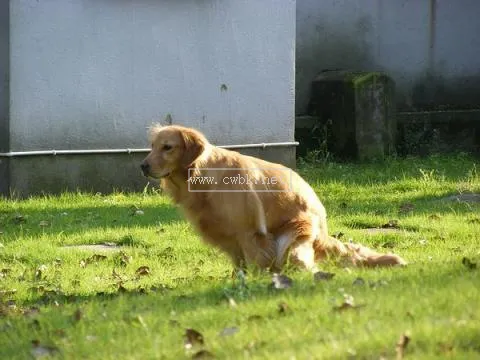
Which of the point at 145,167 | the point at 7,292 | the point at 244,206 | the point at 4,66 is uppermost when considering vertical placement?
the point at 4,66

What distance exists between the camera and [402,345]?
191 inches

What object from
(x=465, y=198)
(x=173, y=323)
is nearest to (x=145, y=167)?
(x=173, y=323)

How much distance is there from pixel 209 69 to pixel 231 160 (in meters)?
5.61

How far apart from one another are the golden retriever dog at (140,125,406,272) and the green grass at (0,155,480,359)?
273mm

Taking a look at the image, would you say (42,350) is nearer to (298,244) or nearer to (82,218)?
(298,244)

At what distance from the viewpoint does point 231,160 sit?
8102 millimetres

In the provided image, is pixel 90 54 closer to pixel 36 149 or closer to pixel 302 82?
pixel 36 149

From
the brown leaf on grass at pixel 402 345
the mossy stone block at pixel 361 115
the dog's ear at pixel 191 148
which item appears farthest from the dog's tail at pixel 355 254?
the mossy stone block at pixel 361 115

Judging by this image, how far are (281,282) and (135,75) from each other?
6929 millimetres

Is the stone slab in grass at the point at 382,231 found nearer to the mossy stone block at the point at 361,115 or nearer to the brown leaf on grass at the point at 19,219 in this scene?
the brown leaf on grass at the point at 19,219

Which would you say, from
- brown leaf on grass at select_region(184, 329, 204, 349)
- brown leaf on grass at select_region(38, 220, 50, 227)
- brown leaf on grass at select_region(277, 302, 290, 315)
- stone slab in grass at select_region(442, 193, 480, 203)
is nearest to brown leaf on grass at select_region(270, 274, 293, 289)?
brown leaf on grass at select_region(277, 302, 290, 315)

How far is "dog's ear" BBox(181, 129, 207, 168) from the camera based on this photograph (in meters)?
8.07

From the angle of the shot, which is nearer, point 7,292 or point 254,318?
point 254,318

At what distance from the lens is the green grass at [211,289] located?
17.1 feet
